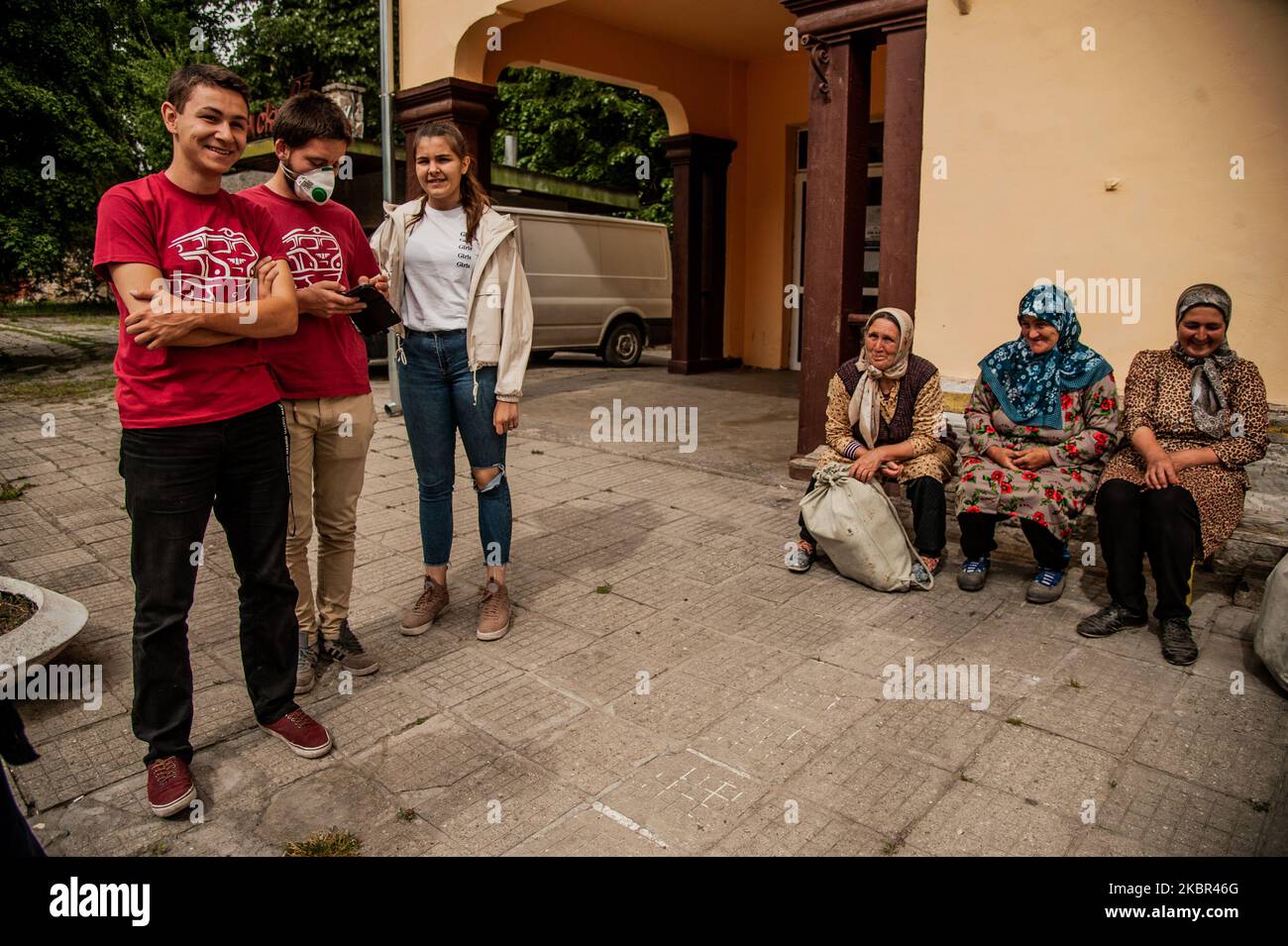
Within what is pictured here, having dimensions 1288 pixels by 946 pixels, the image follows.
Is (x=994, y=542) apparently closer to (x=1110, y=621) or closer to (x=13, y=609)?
(x=1110, y=621)

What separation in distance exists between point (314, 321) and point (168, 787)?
1.54 meters

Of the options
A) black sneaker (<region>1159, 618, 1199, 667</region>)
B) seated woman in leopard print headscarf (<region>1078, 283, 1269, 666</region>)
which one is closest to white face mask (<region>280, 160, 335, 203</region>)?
seated woman in leopard print headscarf (<region>1078, 283, 1269, 666</region>)

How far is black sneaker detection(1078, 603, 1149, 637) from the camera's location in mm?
4051

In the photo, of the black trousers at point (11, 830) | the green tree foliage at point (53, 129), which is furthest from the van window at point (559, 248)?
the black trousers at point (11, 830)

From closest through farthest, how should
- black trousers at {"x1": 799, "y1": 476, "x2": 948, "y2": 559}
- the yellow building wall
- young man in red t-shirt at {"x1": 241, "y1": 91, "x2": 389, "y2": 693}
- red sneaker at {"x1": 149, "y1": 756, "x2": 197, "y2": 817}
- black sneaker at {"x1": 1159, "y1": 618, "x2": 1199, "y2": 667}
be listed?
red sneaker at {"x1": 149, "y1": 756, "x2": 197, "y2": 817}
young man in red t-shirt at {"x1": 241, "y1": 91, "x2": 389, "y2": 693}
black sneaker at {"x1": 1159, "y1": 618, "x2": 1199, "y2": 667}
the yellow building wall
black trousers at {"x1": 799, "y1": 476, "x2": 948, "y2": 559}

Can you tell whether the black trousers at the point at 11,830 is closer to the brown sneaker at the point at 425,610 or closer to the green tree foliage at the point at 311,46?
the brown sneaker at the point at 425,610

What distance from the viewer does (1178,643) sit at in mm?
3828

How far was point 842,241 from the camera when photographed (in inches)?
245

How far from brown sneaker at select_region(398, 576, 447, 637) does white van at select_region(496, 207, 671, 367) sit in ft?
28.0

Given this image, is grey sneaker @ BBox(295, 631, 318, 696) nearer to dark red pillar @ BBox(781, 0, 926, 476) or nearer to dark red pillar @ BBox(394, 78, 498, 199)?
dark red pillar @ BBox(781, 0, 926, 476)

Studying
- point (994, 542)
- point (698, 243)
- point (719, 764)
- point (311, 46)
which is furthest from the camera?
point (311, 46)

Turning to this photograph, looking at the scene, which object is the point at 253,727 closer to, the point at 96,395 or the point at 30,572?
the point at 30,572

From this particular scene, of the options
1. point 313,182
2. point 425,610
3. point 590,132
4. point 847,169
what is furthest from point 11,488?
point 590,132

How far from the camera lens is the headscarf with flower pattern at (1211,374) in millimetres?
4070
